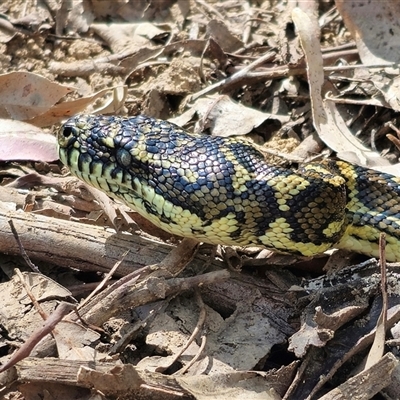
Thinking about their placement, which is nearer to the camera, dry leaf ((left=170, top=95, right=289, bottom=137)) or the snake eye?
the snake eye

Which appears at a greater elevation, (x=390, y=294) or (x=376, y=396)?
(x=390, y=294)

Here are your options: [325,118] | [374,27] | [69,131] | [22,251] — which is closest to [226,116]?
[325,118]

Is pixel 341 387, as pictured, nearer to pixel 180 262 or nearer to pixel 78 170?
pixel 180 262

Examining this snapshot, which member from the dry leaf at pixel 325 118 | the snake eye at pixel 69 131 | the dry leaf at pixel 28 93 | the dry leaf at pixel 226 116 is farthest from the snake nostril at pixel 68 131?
the dry leaf at pixel 325 118

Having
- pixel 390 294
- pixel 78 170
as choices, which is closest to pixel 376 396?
pixel 390 294

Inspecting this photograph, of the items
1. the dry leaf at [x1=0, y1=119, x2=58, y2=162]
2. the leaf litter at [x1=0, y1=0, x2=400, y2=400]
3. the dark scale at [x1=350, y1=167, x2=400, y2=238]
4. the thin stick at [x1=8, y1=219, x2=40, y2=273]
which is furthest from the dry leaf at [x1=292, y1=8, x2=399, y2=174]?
the thin stick at [x1=8, y1=219, x2=40, y2=273]

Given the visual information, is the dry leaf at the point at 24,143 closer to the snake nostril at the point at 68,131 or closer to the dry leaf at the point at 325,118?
the snake nostril at the point at 68,131

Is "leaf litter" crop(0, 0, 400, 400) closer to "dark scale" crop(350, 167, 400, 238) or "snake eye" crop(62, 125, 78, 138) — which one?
"dark scale" crop(350, 167, 400, 238)
